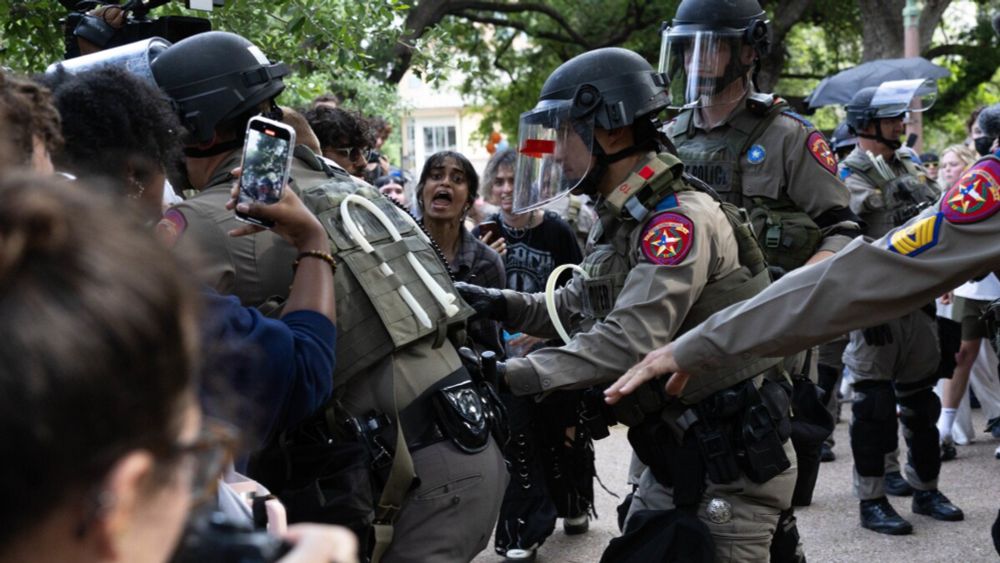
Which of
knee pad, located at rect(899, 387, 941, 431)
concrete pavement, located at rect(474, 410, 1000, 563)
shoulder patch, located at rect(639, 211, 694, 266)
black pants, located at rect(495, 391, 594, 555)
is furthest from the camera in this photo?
knee pad, located at rect(899, 387, 941, 431)

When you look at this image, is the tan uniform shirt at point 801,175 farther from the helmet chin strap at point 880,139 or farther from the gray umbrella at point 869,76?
the gray umbrella at point 869,76

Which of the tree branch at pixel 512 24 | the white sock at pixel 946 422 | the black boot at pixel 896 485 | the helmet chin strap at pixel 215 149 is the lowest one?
the white sock at pixel 946 422

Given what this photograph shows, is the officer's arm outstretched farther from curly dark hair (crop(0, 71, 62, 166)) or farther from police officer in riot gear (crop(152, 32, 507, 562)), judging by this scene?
curly dark hair (crop(0, 71, 62, 166))

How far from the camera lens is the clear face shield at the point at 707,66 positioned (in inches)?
197

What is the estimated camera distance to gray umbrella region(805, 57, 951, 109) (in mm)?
13281

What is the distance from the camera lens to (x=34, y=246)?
3.17 ft

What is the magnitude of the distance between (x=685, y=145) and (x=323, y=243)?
293 centimetres

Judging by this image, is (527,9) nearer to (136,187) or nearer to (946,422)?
(946,422)

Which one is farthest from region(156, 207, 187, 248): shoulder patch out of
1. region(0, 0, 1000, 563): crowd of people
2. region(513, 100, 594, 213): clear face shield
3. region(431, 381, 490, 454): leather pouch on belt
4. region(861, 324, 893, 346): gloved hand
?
region(861, 324, 893, 346): gloved hand

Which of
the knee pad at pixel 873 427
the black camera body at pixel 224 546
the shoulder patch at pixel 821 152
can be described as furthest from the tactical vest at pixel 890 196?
the black camera body at pixel 224 546

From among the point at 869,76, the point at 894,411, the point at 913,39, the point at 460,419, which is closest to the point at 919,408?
the point at 894,411

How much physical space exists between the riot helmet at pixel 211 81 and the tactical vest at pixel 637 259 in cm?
113

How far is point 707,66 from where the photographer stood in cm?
501

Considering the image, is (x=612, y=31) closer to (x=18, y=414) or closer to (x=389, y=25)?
(x=389, y=25)
